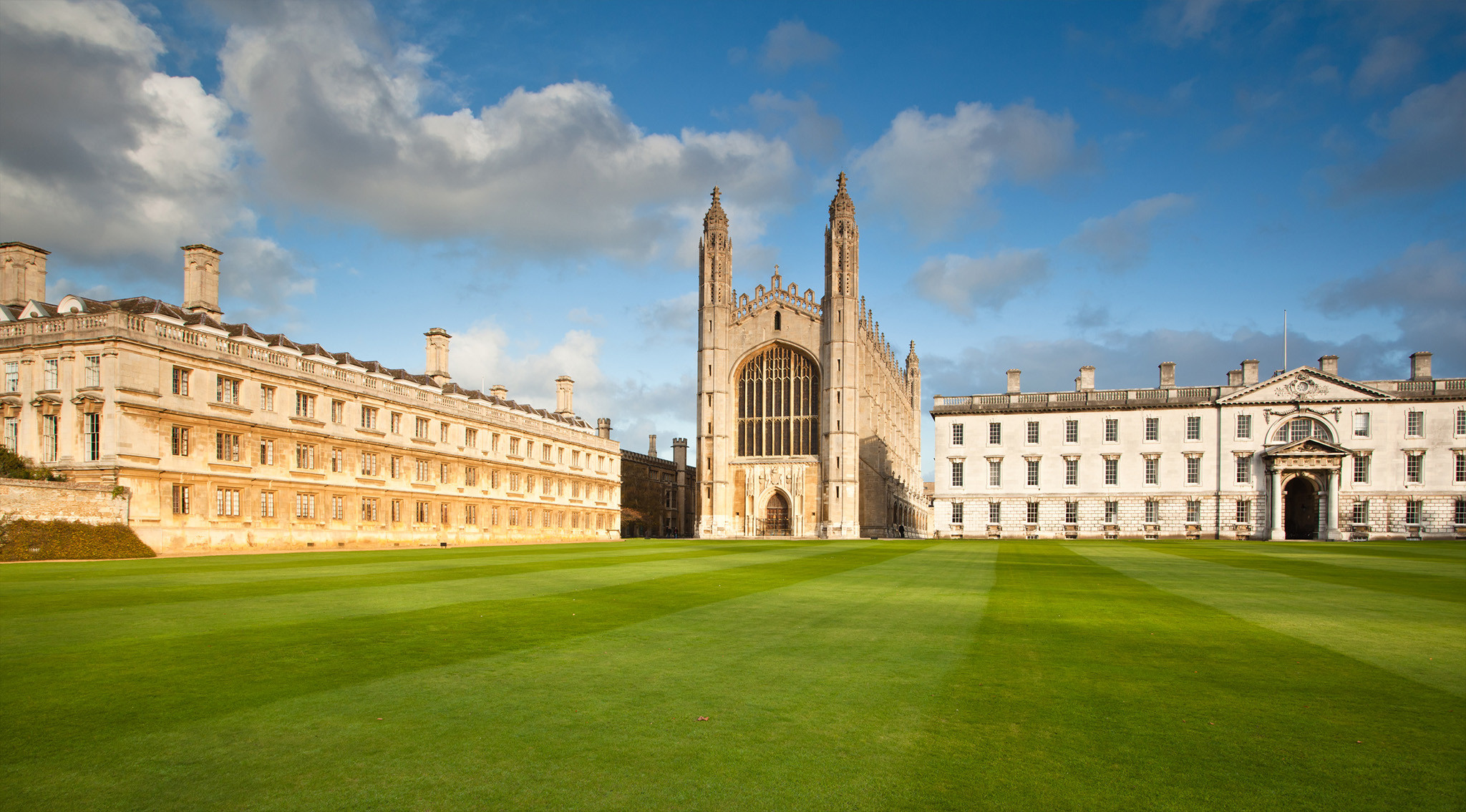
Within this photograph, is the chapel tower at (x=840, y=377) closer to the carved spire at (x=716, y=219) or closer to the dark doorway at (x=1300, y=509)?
the carved spire at (x=716, y=219)

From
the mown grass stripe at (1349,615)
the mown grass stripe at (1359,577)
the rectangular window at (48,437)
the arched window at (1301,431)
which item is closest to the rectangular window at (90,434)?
the rectangular window at (48,437)

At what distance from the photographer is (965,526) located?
213ft

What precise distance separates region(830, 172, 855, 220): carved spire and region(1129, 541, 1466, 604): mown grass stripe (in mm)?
44829

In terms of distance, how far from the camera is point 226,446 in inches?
1339

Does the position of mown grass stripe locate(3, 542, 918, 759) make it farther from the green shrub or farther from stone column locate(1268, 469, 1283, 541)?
stone column locate(1268, 469, 1283, 541)

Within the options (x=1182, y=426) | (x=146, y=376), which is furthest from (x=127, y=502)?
(x=1182, y=426)

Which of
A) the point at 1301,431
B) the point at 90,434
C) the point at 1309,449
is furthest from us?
the point at 1301,431

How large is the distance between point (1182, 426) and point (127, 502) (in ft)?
201

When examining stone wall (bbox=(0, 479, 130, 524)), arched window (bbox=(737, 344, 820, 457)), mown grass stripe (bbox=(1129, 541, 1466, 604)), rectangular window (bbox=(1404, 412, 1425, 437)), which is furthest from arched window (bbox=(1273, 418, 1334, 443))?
stone wall (bbox=(0, 479, 130, 524))

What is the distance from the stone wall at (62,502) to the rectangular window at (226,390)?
5712 mm

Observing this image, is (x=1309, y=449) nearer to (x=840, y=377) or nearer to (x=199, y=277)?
(x=840, y=377)

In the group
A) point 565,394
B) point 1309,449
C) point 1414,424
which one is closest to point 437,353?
point 565,394

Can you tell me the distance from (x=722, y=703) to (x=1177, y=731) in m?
3.34

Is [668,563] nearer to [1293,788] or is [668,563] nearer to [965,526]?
[1293,788]
